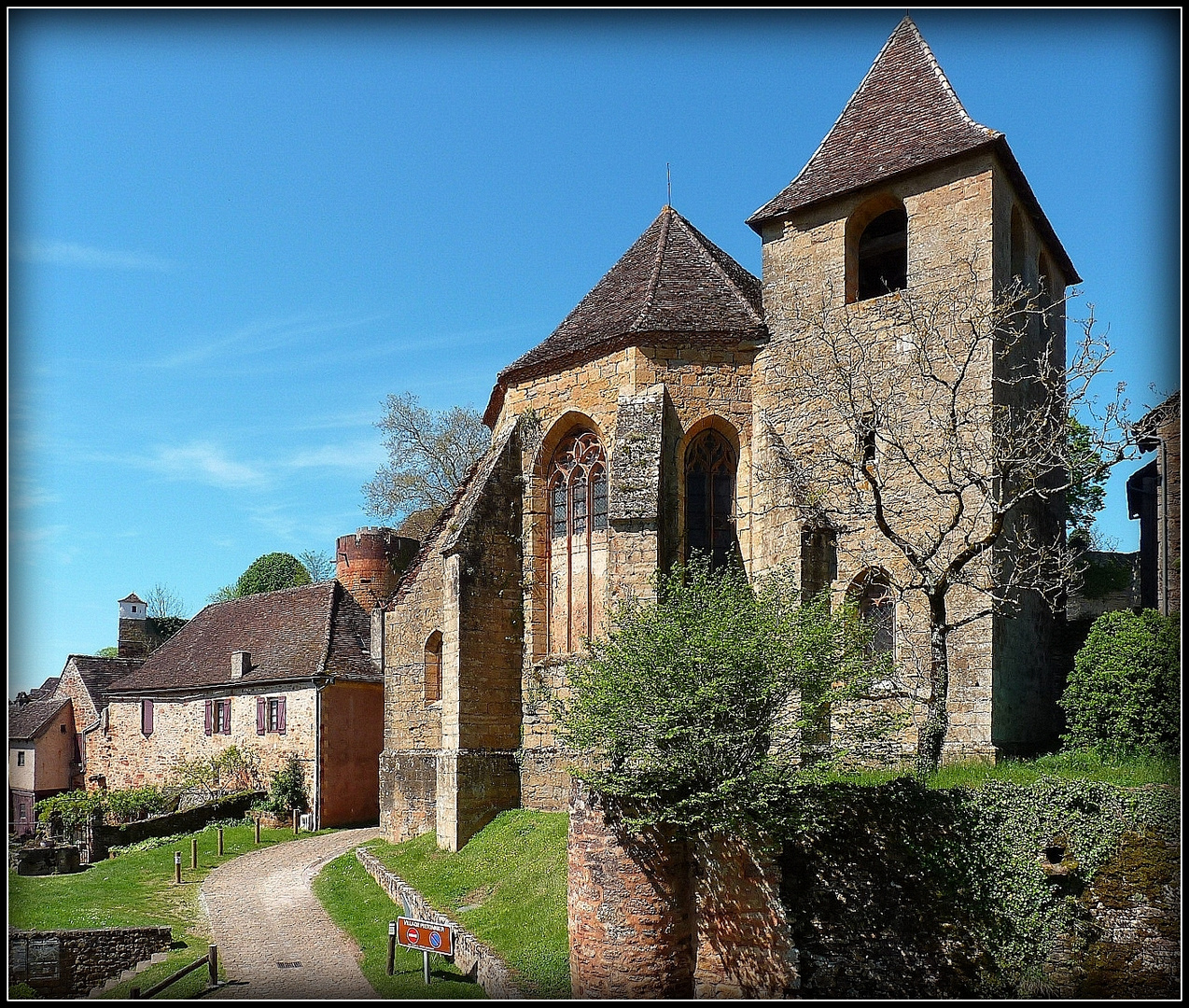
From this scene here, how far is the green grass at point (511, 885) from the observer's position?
13305 mm

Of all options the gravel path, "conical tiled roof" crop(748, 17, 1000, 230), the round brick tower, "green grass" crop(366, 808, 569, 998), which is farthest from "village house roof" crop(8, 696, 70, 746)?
"conical tiled roof" crop(748, 17, 1000, 230)

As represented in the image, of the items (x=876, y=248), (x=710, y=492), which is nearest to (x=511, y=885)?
(x=710, y=492)

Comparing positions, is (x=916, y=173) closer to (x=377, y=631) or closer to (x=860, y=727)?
(x=860, y=727)

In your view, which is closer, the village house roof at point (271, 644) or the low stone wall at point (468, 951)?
the low stone wall at point (468, 951)

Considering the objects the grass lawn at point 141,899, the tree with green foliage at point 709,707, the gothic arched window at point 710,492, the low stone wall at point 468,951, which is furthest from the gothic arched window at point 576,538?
the grass lawn at point 141,899

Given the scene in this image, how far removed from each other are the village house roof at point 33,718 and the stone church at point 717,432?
78.3 ft

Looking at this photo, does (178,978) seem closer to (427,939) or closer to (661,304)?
(427,939)

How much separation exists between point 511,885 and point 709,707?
20.6 ft

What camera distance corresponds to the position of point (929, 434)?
1747 cm

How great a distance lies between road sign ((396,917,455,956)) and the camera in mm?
13648

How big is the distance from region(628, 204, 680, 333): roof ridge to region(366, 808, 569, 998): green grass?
9621mm

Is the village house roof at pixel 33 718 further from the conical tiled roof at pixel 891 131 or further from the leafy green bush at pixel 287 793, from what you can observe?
the conical tiled roof at pixel 891 131

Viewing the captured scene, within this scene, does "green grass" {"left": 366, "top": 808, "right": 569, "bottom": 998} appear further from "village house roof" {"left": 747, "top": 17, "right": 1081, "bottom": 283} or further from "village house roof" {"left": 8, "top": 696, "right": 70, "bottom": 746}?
"village house roof" {"left": 8, "top": 696, "right": 70, "bottom": 746}

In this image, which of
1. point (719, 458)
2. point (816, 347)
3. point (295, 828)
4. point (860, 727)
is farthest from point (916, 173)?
point (295, 828)
